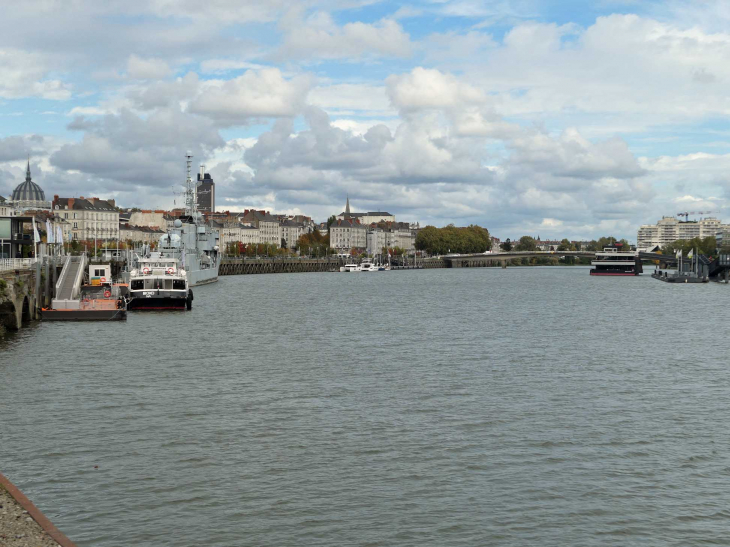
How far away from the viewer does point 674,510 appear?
57.8ft

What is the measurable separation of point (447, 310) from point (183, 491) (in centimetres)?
5803

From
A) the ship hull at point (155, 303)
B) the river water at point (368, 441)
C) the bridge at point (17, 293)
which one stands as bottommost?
the river water at point (368, 441)

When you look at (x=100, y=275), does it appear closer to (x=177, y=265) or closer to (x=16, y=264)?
(x=177, y=265)

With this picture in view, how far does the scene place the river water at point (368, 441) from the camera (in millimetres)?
16734

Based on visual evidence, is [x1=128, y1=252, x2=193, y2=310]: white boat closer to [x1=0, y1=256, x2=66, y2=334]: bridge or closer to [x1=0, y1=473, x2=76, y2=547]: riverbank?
[x1=0, y1=256, x2=66, y2=334]: bridge

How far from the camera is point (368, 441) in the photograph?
23.0 m

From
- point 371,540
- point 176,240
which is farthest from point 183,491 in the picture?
point 176,240

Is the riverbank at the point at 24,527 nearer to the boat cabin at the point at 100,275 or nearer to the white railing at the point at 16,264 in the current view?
the white railing at the point at 16,264

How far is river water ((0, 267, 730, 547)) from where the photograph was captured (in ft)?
54.9

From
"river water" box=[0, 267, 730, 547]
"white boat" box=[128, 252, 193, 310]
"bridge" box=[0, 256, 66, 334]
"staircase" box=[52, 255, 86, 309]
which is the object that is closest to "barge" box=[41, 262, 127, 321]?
"staircase" box=[52, 255, 86, 309]

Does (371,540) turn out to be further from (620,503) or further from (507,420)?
(507,420)

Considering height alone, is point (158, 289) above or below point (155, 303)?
above

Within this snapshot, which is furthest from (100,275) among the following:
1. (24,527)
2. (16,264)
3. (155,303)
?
(24,527)

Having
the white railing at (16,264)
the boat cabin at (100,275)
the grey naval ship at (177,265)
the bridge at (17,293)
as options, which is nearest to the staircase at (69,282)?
the boat cabin at (100,275)
